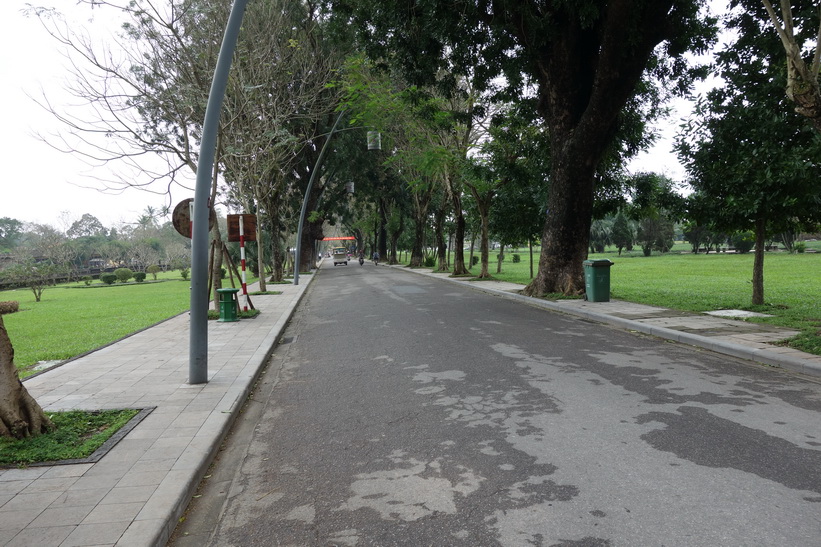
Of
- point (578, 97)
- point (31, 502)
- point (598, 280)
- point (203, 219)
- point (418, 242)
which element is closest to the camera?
point (31, 502)

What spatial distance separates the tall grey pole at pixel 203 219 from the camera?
6301 millimetres

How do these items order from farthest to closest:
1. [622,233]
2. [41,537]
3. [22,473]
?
[622,233] → [22,473] → [41,537]

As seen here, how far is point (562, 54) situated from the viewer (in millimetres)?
13797

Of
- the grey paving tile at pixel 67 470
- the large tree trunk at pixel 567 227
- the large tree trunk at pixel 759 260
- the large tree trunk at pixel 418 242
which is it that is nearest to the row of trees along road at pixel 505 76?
the large tree trunk at pixel 567 227

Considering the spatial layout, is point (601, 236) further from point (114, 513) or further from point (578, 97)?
point (114, 513)

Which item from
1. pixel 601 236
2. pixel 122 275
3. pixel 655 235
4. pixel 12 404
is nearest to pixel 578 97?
pixel 12 404

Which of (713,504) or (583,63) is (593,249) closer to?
(583,63)

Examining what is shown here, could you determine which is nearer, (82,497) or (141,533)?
(141,533)

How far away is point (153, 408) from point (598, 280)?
11.1 metres

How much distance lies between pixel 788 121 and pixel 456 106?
1403 cm

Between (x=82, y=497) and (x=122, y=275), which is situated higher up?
(x=82, y=497)

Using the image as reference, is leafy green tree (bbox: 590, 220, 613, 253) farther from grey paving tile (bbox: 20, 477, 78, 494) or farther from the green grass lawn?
grey paving tile (bbox: 20, 477, 78, 494)

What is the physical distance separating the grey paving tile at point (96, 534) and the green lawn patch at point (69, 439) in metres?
1.26

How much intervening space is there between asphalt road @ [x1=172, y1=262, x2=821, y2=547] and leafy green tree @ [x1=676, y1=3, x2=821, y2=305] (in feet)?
15.2
